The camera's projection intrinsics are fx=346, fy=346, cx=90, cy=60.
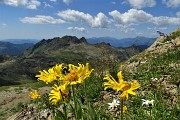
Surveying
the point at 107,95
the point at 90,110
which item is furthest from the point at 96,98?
the point at 90,110

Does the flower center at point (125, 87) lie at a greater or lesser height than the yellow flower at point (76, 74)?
lesser

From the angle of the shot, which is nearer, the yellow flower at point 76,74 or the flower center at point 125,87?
the flower center at point 125,87

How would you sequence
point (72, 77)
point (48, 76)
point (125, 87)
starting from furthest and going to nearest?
point (48, 76) < point (72, 77) < point (125, 87)

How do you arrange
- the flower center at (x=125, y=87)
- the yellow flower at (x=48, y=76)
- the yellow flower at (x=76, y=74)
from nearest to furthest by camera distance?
the flower center at (x=125, y=87) < the yellow flower at (x=76, y=74) < the yellow flower at (x=48, y=76)

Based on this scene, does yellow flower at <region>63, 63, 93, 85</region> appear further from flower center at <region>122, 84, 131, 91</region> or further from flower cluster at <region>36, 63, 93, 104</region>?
flower center at <region>122, 84, 131, 91</region>

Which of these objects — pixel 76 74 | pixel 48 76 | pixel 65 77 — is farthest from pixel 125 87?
pixel 48 76

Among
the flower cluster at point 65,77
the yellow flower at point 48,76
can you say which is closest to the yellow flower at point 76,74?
the flower cluster at point 65,77

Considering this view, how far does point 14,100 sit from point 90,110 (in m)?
41.4

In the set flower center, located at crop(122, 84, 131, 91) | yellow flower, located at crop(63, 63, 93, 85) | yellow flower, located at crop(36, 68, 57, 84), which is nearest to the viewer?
flower center, located at crop(122, 84, 131, 91)

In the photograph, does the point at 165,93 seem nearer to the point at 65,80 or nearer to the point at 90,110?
the point at 90,110

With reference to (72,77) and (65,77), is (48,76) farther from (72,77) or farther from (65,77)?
(72,77)

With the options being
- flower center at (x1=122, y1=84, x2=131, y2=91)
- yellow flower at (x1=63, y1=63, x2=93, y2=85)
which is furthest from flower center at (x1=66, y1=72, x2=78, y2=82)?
flower center at (x1=122, y1=84, x2=131, y2=91)

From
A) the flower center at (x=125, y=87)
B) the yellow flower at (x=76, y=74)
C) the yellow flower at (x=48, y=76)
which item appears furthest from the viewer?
the yellow flower at (x=48, y=76)

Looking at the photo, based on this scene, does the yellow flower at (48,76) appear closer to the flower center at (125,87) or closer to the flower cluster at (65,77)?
the flower cluster at (65,77)
